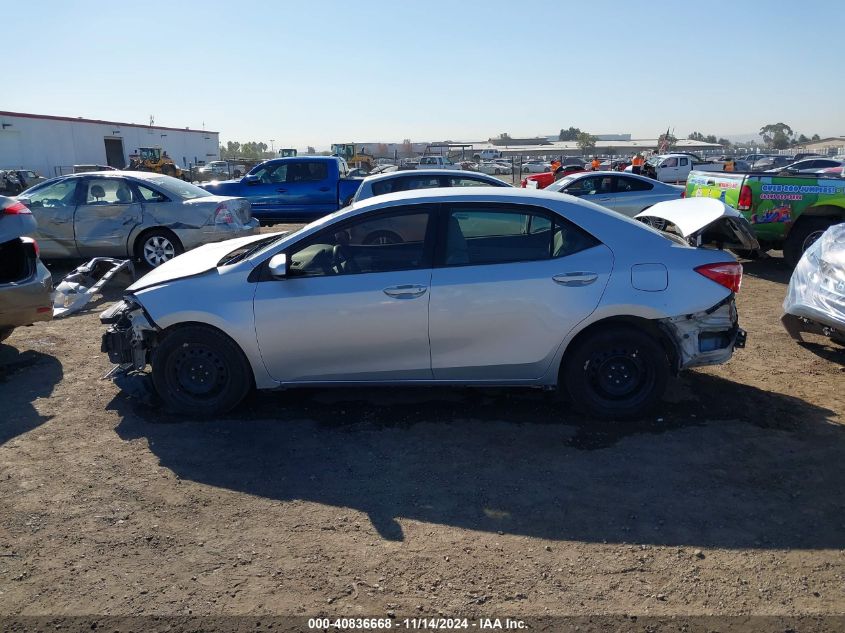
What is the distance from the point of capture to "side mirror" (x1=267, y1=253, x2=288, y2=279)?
15.0ft

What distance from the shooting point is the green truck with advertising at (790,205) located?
9812mm

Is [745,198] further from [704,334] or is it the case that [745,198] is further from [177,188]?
[177,188]

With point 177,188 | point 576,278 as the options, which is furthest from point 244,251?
point 177,188

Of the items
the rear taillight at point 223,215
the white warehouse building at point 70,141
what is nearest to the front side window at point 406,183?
the rear taillight at point 223,215

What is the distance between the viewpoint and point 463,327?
182 inches

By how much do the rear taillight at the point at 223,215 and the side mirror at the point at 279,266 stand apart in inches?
244

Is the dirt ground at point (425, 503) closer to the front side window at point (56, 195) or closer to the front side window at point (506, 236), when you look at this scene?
the front side window at point (506, 236)

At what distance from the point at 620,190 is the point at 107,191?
390 inches

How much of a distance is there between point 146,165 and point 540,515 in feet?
139

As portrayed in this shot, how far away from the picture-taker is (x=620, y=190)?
14.2 metres

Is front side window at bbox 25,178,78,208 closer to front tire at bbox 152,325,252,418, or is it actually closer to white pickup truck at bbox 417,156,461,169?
front tire at bbox 152,325,252,418

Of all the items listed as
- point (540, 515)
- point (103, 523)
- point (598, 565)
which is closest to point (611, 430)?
point (540, 515)

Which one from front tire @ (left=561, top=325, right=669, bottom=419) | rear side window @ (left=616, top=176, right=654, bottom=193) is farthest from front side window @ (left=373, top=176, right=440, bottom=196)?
front tire @ (left=561, top=325, right=669, bottom=419)

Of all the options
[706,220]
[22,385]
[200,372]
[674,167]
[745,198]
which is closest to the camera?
[200,372]
